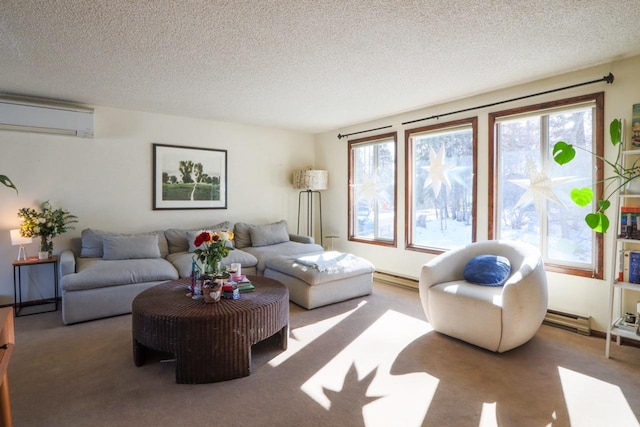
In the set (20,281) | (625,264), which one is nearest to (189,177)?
(20,281)

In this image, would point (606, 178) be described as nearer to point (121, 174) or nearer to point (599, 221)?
point (599, 221)

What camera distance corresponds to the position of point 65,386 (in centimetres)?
217

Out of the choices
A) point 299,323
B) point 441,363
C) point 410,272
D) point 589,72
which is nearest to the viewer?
point 441,363

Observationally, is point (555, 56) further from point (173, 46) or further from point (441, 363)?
point (173, 46)

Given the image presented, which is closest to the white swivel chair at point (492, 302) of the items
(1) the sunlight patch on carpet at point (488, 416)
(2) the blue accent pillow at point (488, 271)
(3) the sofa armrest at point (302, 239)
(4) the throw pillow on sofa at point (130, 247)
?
(2) the blue accent pillow at point (488, 271)

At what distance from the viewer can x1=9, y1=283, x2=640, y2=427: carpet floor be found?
1873 millimetres

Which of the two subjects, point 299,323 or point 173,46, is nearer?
point 173,46

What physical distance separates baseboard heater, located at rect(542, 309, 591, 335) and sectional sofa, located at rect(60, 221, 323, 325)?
9.28 feet

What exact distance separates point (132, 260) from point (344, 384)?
2.83 m

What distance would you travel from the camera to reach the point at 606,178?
2877 mm

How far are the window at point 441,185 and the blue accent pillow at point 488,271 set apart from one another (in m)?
0.85

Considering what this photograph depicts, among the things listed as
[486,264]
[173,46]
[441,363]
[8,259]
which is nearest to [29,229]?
[8,259]

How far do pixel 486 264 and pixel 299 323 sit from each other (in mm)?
1834

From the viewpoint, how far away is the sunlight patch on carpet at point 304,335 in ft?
8.45
